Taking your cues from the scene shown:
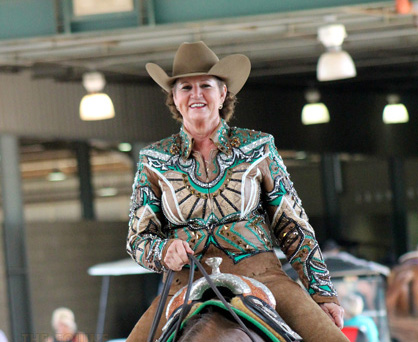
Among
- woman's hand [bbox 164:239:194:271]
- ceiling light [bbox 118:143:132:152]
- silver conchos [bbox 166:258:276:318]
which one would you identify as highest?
woman's hand [bbox 164:239:194:271]

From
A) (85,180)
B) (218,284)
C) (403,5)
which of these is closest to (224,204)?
(218,284)

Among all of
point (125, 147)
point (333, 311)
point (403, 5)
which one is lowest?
point (125, 147)

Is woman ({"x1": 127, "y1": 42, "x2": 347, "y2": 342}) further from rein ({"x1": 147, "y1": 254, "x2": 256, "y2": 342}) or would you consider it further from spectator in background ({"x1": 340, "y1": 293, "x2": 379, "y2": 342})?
spectator in background ({"x1": 340, "y1": 293, "x2": 379, "y2": 342})

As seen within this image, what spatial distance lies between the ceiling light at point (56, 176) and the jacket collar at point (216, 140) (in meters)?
11.4

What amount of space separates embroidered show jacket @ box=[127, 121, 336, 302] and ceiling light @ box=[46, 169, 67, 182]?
11344 mm

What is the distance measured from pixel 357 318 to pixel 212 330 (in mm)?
6958

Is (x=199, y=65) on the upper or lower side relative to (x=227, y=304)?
upper

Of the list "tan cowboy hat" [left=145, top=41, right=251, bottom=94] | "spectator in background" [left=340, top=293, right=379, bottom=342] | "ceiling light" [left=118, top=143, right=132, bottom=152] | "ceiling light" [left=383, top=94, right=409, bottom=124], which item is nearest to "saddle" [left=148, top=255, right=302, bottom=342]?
"tan cowboy hat" [left=145, top=41, right=251, bottom=94]

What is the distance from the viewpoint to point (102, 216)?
1531cm

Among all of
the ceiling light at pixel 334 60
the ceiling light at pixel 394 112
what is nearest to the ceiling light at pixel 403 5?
the ceiling light at pixel 334 60

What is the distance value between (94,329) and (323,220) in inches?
200

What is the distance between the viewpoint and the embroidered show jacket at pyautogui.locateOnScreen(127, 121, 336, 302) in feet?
11.0

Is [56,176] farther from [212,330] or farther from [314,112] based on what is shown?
[212,330]

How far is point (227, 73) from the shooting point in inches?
138
